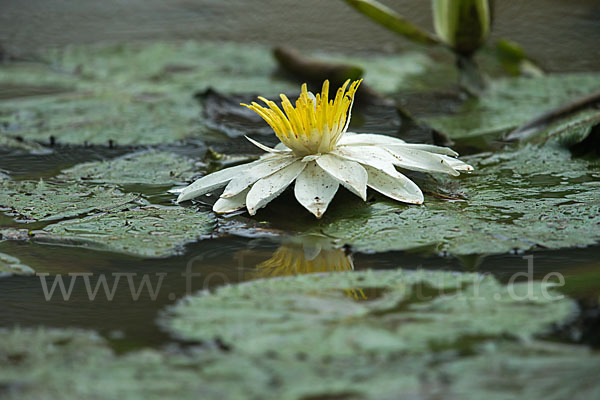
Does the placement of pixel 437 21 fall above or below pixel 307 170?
above

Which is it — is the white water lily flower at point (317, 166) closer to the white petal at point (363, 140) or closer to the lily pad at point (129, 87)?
the white petal at point (363, 140)

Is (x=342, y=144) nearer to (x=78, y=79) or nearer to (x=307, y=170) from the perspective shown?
(x=307, y=170)

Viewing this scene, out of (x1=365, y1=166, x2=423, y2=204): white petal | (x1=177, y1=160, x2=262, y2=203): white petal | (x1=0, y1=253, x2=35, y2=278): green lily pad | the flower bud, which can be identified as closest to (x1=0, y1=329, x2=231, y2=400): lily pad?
(x1=0, y1=253, x2=35, y2=278): green lily pad

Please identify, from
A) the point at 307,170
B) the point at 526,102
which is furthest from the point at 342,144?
the point at 526,102

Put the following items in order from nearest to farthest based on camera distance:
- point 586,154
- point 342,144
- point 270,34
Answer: point 342,144, point 586,154, point 270,34

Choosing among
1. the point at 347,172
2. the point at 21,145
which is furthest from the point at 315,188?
the point at 21,145

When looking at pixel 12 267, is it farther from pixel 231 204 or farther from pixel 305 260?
pixel 305 260
